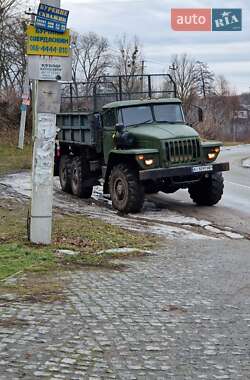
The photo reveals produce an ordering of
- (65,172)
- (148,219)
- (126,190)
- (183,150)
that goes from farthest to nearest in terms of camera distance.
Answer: (65,172), (183,150), (126,190), (148,219)

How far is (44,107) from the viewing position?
877cm

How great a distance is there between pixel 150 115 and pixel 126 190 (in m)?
2.08

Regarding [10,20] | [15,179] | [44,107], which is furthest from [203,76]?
[44,107]

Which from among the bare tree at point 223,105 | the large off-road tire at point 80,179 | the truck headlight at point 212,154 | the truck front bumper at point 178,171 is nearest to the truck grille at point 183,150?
the truck front bumper at point 178,171

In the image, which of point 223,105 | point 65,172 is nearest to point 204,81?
point 223,105

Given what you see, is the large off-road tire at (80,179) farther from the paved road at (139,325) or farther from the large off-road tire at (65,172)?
the paved road at (139,325)

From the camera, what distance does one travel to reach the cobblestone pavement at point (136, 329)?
4535mm

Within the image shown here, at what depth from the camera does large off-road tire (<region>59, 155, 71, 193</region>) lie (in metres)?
17.5

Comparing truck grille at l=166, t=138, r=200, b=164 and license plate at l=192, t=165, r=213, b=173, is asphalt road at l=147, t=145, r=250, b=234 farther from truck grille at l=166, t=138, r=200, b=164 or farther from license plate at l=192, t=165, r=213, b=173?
truck grille at l=166, t=138, r=200, b=164

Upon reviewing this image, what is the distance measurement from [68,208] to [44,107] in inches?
223

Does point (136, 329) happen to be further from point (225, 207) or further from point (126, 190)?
point (225, 207)


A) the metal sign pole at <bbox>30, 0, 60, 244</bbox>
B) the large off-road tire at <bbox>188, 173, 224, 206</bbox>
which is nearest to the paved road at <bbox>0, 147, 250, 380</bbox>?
the metal sign pole at <bbox>30, 0, 60, 244</bbox>

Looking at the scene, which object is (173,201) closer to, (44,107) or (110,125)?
(110,125)

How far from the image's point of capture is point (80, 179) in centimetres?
1645
